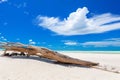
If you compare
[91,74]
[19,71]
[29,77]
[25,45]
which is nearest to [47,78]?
[29,77]

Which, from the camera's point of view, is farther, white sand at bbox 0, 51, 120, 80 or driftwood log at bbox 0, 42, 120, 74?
driftwood log at bbox 0, 42, 120, 74

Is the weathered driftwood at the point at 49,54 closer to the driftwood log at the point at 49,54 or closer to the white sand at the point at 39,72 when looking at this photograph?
the driftwood log at the point at 49,54

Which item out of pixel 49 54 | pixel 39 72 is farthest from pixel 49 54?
pixel 39 72

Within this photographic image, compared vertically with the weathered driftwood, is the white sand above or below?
below

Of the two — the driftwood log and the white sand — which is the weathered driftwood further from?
the white sand

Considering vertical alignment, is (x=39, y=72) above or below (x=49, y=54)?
below

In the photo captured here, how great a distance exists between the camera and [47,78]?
8.45 metres

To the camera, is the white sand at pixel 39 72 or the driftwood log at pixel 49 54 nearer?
the white sand at pixel 39 72

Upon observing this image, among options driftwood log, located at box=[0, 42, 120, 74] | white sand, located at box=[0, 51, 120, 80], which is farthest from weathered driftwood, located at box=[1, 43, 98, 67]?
white sand, located at box=[0, 51, 120, 80]

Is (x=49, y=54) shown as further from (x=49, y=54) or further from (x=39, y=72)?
(x=39, y=72)

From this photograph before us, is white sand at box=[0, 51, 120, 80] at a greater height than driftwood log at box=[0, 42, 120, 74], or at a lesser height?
lesser

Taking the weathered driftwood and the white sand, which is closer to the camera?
the white sand

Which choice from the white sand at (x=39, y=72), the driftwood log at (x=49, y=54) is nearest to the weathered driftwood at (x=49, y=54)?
the driftwood log at (x=49, y=54)

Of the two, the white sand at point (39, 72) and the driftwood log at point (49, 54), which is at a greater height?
the driftwood log at point (49, 54)
